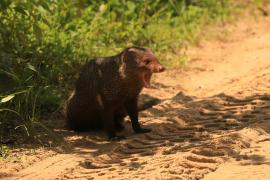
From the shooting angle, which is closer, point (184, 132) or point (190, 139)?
point (190, 139)

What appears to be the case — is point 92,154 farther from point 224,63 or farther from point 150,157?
point 224,63

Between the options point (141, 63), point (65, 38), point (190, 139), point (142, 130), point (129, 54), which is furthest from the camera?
point (65, 38)

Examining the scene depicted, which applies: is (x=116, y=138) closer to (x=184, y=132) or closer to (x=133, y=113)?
(x=133, y=113)

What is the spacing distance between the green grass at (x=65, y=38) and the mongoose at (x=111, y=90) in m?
0.40

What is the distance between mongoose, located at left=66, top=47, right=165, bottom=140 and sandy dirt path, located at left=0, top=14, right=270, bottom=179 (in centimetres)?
15

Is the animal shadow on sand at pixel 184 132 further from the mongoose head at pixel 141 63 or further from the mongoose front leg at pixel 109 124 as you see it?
the mongoose head at pixel 141 63

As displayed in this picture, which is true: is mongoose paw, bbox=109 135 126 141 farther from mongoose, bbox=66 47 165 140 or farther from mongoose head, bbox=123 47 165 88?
mongoose head, bbox=123 47 165 88

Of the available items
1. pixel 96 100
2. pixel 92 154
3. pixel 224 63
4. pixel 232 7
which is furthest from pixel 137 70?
pixel 232 7

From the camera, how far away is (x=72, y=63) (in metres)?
6.99

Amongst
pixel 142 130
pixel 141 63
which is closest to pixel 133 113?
pixel 142 130

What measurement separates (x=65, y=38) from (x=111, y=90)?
5.54 ft

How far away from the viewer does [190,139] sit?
517cm

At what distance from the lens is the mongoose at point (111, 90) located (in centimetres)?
547

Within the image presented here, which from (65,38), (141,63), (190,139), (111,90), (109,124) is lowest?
(190,139)
